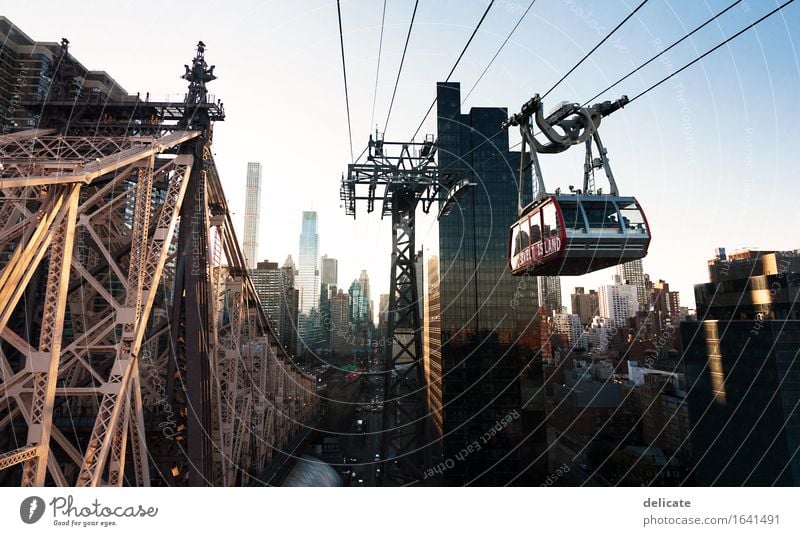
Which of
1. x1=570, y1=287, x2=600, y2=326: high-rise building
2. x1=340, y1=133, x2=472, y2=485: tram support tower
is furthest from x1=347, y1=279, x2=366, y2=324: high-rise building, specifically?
x1=570, y1=287, x2=600, y2=326: high-rise building

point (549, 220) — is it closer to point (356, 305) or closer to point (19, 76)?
point (19, 76)

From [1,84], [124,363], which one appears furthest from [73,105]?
[124,363]

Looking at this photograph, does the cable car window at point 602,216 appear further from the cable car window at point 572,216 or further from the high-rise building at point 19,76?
the high-rise building at point 19,76

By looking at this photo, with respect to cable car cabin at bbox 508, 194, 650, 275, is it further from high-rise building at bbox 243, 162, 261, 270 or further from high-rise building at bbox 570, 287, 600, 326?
high-rise building at bbox 570, 287, 600, 326

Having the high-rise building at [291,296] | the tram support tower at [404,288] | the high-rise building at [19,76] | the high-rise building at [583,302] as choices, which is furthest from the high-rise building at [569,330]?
the high-rise building at [19,76]
